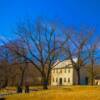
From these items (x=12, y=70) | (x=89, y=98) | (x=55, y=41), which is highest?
(x=55, y=41)

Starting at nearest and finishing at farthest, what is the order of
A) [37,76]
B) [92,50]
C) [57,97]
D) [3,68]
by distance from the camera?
1. [57,97]
2. [3,68]
3. [92,50]
4. [37,76]

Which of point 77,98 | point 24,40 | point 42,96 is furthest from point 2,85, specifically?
point 77,98

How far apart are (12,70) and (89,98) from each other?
39.0 metres

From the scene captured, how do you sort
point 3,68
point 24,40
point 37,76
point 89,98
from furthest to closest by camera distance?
point 37,76 < point 3,68 < point 24,40 < point 89,98

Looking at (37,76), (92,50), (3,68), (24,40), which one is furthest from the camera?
(37,76)

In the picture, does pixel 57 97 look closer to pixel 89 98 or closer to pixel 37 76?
pixel 89 98

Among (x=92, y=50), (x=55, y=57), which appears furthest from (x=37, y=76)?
(x=55, y=57)

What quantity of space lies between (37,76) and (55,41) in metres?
51.7

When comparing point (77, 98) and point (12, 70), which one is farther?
point (12, 70)

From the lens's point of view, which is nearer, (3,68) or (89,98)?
(89,98)

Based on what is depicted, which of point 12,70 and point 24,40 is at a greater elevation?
point 24,40

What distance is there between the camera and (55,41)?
59.4 m

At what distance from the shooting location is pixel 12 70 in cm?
6706

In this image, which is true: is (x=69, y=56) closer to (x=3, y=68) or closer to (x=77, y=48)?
(x=77, y=48)
